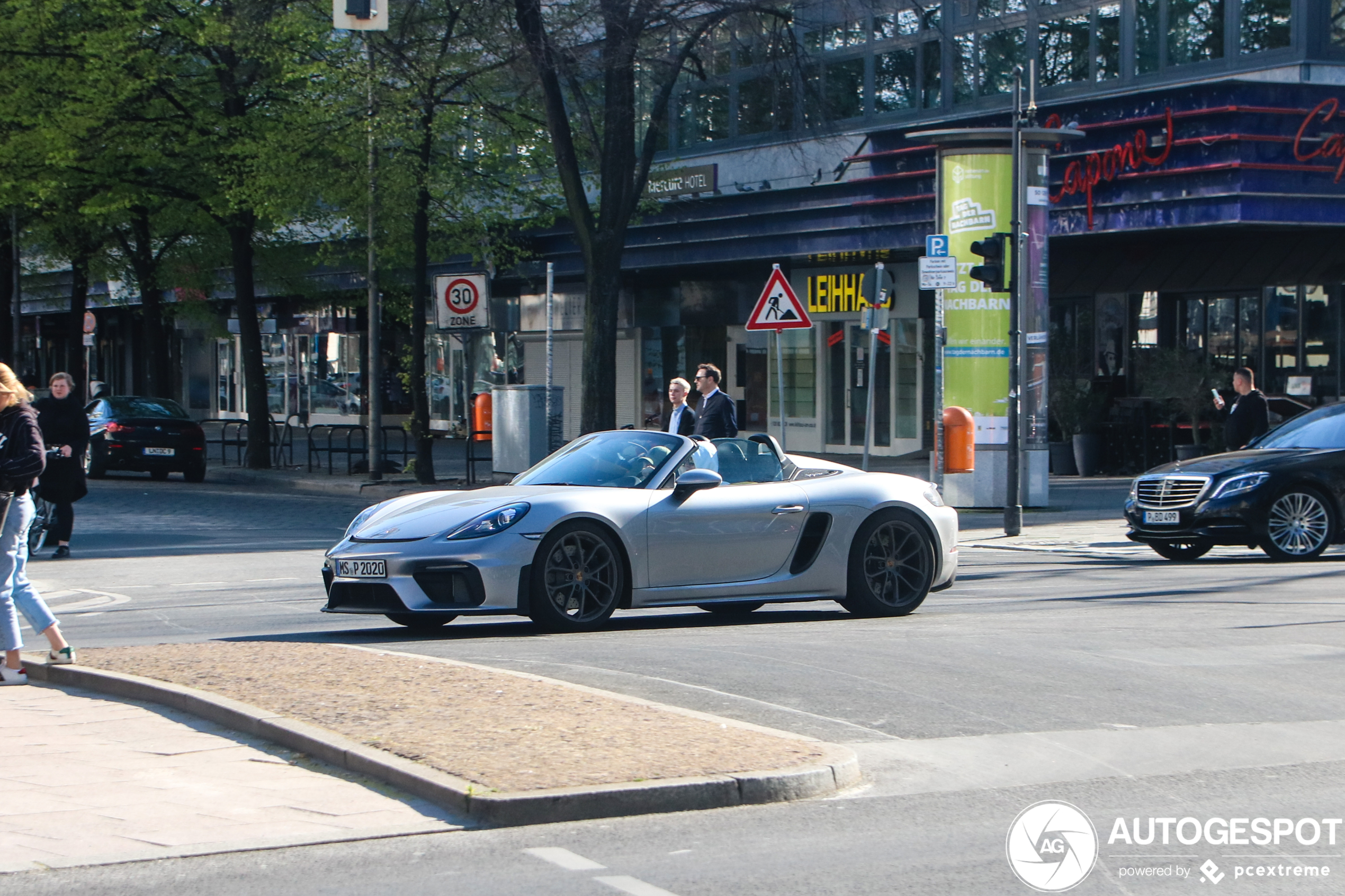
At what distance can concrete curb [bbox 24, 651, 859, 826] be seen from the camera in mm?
5574

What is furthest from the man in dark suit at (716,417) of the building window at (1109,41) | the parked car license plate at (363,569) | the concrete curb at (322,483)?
the building window at (1109,41)

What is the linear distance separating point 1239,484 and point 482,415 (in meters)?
21.3

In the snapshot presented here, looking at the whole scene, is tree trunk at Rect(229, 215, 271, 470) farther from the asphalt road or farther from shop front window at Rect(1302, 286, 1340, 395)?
shop front window at Rect(1302, 286, 1340, 395)

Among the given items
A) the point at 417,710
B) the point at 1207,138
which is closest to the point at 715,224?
the point at 1207,138

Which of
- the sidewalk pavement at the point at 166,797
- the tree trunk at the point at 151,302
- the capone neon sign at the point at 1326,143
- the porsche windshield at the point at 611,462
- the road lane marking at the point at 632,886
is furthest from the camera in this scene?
the tree trunk at the point at 151,302

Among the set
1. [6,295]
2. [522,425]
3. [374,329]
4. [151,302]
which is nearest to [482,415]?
[151,302]

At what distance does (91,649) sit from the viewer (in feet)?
30.5

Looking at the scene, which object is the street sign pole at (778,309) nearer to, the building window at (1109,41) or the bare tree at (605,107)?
the bare tree at (605,107)

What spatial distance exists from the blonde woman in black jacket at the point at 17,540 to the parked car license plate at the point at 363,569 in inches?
70.6

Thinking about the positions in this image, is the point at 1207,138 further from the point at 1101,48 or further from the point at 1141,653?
the point at 1141,653

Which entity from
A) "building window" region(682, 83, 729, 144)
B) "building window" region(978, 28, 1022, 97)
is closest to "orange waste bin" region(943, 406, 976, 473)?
"building window" region(978, 28, 1022, 97)

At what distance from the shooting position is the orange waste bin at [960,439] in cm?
1977

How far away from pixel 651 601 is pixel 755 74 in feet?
75.6

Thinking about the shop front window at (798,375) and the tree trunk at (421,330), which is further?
the shop front window at (798,375)
